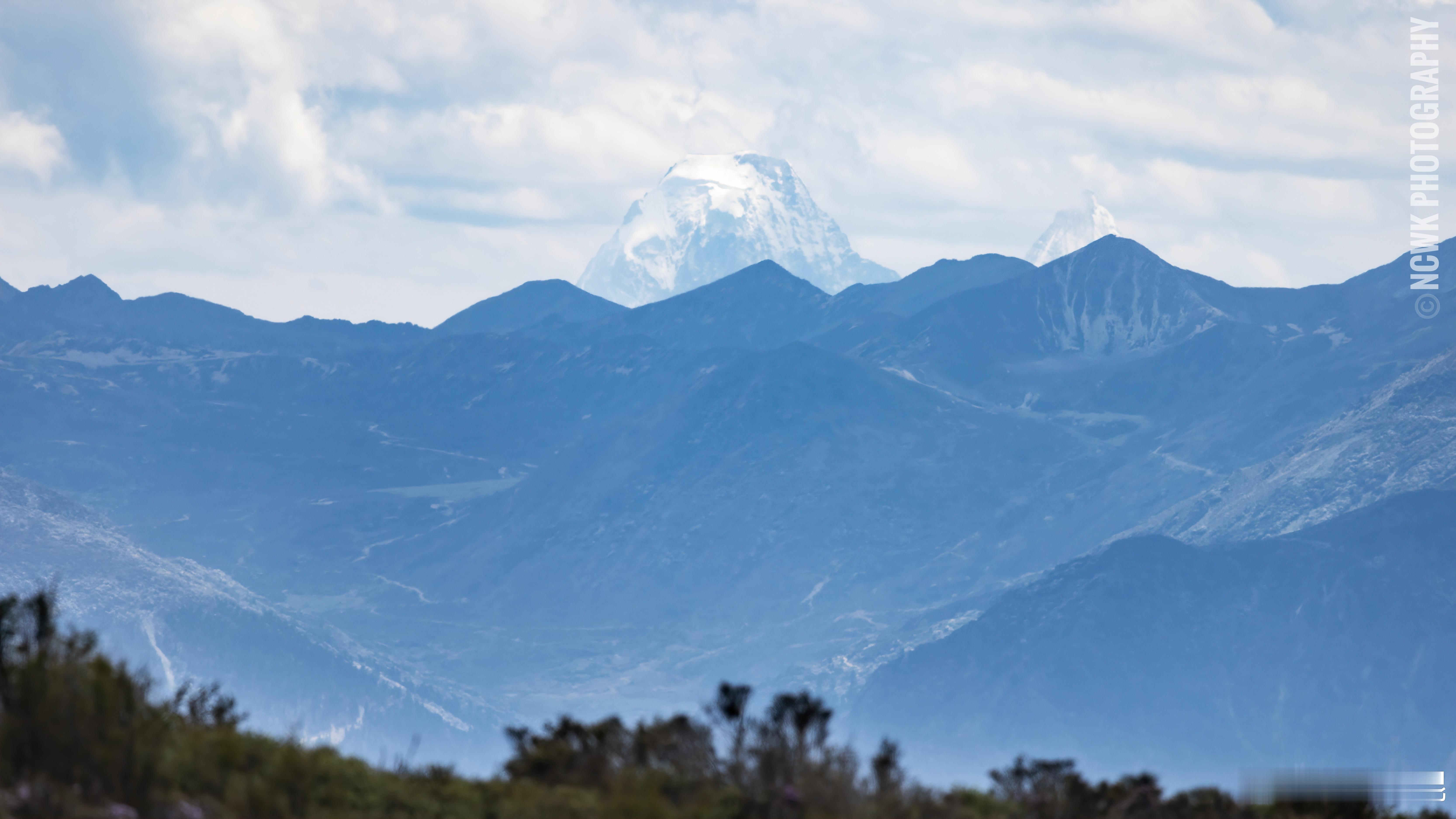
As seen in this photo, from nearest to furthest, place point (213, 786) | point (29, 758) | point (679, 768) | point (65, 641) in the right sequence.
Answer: point (29, 758) → point (213, 786) → point (65, 641) → point (679, 768)

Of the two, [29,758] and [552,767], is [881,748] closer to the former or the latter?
[552,767]

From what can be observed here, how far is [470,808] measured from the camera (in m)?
43.1

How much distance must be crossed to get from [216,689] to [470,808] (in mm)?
28435

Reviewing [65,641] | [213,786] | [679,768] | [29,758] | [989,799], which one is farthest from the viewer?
[989,799]

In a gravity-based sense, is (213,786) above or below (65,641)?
below

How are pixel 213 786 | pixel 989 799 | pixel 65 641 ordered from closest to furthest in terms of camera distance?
pixel 213 786
pixel 65 641
pixel 989 799

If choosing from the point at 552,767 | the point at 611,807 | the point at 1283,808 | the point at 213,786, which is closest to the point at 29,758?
the point at 213,786

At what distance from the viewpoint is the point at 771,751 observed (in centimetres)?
4572

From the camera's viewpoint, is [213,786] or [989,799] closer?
[213,786]

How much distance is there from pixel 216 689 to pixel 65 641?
25.0m

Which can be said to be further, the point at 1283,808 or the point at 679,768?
the point at 1283,808

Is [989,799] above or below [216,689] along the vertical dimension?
below

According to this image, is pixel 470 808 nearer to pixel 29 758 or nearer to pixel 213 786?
pixel 213 786

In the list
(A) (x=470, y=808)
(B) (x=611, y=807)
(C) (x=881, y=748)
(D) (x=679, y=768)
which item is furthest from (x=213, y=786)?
(C) (x=881, y=748)
